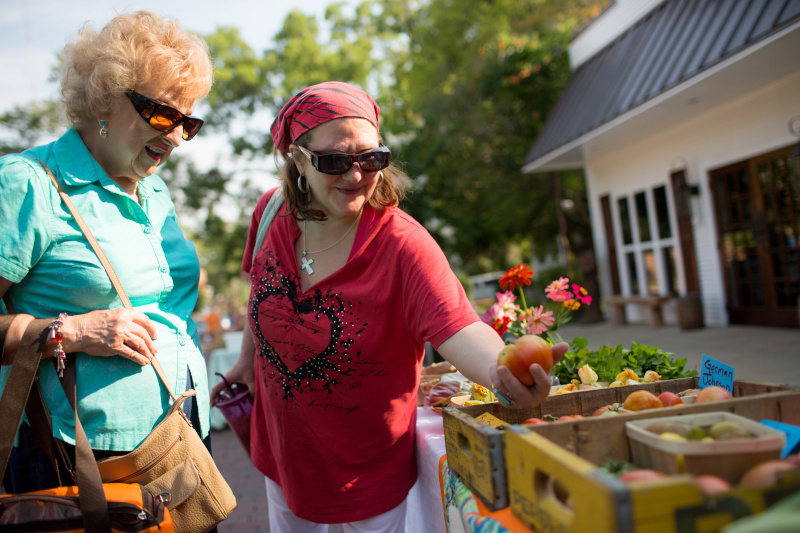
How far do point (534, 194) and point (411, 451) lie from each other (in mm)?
13192

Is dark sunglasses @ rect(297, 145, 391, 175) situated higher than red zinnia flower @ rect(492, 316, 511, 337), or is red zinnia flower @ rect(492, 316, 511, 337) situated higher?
dark sunglasses @ rect(297, 145, 391, 175)

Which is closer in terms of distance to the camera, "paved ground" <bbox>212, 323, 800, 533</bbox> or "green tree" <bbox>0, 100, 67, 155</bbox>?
"paved ground" <bbox>212, 323, 800, 533</bbox>

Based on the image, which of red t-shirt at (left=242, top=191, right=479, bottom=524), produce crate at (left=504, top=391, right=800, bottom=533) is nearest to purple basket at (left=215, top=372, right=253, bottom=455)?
red t-shirt at (left=242, top=191, right=479, bottom=524)

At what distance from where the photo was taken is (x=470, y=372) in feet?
5.06

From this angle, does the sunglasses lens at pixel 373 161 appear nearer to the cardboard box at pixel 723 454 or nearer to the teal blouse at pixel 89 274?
the teal blouse at pixel 89 274

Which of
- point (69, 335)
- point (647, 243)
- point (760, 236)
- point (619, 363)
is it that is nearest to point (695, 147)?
point (760, 236)

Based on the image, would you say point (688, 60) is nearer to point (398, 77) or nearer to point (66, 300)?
point (66, 300)

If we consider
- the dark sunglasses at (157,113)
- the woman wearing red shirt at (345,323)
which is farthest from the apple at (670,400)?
the dark sunglasses at (157,113)

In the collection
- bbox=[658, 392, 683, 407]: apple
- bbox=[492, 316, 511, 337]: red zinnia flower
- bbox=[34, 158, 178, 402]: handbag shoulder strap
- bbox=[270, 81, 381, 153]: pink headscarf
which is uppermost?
bbox=[270, 81, 381, 153]: pink headscarf

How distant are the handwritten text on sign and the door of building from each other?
651 centimetres

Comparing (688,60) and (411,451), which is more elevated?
(688,60)

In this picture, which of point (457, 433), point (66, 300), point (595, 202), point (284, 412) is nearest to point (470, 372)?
point (457, 433)

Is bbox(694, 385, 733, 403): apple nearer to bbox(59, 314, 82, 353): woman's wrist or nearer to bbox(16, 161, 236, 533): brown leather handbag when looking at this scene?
bbox(16, 161, 236, 533): brown leather handbag

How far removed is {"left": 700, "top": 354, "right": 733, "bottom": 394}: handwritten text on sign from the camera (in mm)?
1633
